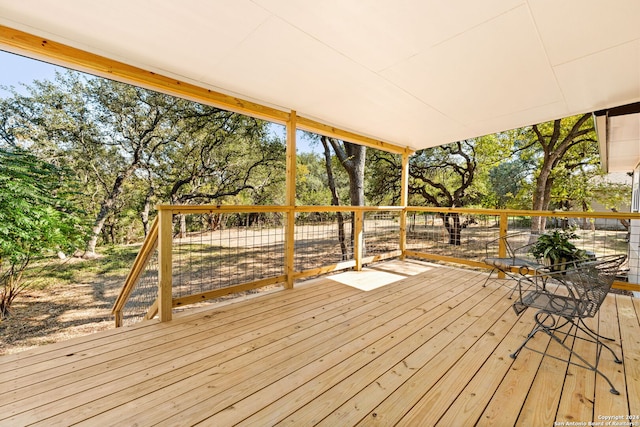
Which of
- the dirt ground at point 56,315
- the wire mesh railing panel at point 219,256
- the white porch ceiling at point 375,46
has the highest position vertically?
the white porch ceiling at point 375,46

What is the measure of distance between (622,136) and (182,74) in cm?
597

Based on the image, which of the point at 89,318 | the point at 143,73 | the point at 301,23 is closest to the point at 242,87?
the point at 143,73

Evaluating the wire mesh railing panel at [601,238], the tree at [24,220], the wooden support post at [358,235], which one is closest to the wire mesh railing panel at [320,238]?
the wooden support post at [358,235]

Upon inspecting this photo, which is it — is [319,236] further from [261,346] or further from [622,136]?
[622,136]

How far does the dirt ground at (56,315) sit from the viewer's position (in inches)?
196

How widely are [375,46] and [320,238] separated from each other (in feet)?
15.4

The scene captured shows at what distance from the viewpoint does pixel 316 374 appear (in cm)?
168

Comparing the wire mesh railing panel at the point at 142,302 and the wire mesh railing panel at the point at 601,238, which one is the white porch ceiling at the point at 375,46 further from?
the wire mesh railing panel at the point at 142,302

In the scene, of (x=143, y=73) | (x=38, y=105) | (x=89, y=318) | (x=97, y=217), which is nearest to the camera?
(x=143, y=73)

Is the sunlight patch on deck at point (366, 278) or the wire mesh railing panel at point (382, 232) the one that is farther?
the wire mesh railing panel at point (382, 232)

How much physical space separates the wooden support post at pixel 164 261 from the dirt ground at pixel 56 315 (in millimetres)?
4328

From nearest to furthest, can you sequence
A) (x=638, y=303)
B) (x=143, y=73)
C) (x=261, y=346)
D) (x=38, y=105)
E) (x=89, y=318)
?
(x=261, y=346), (x=143, y=73), (x=638, y=303), (x=89, y=318), (x=38, y=105)

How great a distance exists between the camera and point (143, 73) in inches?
94.0

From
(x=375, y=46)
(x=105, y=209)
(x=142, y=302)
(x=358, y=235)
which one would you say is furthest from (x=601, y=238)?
(x=105, y=209)
